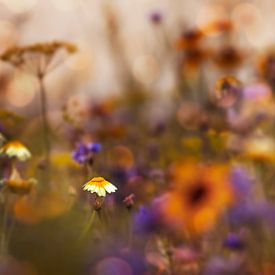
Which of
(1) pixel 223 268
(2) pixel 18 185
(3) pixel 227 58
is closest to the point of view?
(1) pixel 223 268

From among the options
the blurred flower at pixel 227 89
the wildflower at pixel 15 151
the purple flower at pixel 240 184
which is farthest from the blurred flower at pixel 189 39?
the purple flower at pixel 240 184

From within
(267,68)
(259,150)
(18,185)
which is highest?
(267,68)

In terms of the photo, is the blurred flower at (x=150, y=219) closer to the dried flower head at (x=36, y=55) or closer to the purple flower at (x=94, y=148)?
the purple flower at (x=94, y=148)

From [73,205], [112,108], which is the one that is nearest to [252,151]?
[73,205]

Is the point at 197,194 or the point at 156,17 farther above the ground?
the point at 156,17

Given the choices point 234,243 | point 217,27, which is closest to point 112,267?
point 234,243

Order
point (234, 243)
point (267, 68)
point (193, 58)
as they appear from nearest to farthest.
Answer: point (234, 243) < point (267, 68) < point (193, 58)

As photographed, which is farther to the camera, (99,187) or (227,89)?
(227,89)

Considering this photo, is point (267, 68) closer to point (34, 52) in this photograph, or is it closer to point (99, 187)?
point (34, 52)
